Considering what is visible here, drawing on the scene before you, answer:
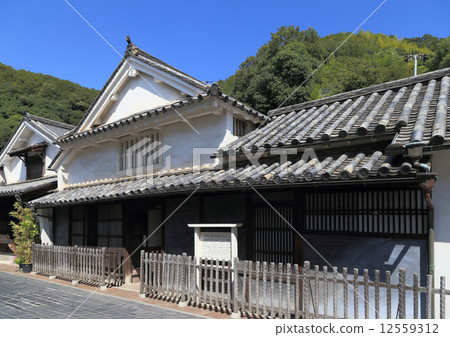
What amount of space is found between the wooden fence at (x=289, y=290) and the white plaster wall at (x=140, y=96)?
574cm

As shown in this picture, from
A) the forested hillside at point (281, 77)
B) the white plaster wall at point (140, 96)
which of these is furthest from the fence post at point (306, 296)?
the forested hillside at point (281, 77)

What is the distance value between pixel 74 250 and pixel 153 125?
526 cm

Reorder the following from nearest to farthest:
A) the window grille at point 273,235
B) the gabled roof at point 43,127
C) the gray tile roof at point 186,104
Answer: the window grille at point 273,235
the gray tile roof at point 186,104
the gabled roof at point 43,127

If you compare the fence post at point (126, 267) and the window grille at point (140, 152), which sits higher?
the window grille at point (140, 152)

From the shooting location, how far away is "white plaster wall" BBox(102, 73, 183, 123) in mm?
12047

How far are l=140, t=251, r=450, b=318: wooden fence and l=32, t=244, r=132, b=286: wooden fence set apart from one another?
1799 mm

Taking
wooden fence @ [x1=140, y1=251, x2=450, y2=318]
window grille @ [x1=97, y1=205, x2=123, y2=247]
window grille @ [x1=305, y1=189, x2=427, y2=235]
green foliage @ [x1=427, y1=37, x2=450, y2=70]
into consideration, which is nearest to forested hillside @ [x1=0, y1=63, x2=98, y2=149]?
window grille @ [x1=97, y1=205, x2=123, y2=247]

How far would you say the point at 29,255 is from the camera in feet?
47.1

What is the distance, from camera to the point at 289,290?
6484 mm

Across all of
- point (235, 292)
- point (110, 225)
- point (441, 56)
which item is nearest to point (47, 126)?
point (110, 225)

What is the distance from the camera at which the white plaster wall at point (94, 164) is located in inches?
520

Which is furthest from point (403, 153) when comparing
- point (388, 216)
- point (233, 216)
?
point (233, 216)

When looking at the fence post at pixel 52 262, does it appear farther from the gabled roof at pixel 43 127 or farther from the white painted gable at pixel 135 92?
the gabled roof at pixel 43 127

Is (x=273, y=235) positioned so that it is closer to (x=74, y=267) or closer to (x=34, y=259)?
(x=74, y=267)
